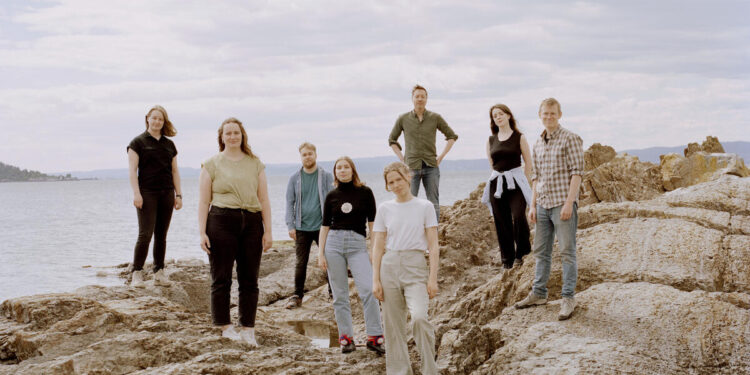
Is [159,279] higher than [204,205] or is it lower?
lower

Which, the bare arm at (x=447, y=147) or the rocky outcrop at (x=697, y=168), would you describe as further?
the rocky outcrop at (x=697, y=168)

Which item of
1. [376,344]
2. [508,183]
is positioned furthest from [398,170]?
[508,183]

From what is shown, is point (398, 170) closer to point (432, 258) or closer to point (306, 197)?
point (432, 258)

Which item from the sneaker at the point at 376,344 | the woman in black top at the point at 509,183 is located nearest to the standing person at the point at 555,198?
the woman in black top at the point at 509,183

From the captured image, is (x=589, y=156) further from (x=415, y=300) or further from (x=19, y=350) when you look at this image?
(x=19, y=350)

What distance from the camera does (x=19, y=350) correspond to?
5.41m

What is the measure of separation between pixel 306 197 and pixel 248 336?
2.32 m

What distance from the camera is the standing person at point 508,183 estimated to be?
726 cm

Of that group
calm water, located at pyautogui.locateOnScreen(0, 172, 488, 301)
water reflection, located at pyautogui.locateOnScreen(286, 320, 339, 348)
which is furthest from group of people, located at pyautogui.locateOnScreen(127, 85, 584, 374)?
calm water, located at pyautogui.locateOnScreen(0, 172, 488, 301)

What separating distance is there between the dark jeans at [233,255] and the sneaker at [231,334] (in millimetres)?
80

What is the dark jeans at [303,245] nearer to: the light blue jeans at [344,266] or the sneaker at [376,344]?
the light blue jeans at [344,266]

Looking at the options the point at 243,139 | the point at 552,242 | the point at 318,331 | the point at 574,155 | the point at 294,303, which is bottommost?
the point at 318,331

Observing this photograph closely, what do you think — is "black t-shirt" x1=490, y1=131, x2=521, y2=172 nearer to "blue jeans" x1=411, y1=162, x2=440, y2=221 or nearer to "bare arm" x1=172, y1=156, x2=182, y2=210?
"blue jeans" x1=411, y1=162, x2=440, y2=221

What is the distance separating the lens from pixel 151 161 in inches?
293
